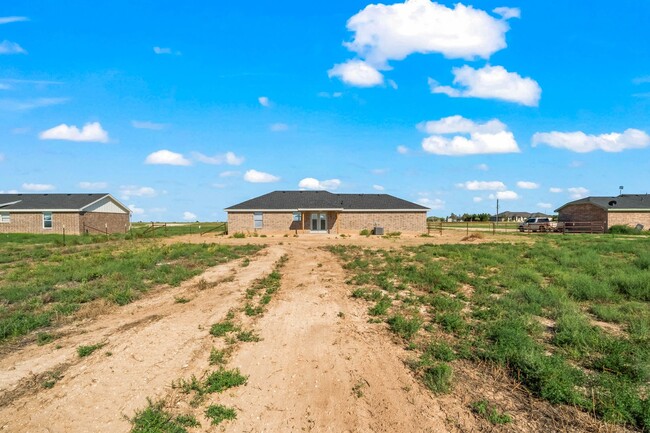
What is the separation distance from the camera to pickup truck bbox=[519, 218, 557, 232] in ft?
152

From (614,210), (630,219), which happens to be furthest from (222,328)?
(630,219)

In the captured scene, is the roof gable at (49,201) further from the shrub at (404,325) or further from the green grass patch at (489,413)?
the green grass patch at (489,413)

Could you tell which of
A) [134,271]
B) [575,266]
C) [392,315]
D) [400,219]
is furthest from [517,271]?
[400,219]

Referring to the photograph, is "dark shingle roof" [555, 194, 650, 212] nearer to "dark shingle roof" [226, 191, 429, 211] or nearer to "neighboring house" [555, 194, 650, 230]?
Result: "neighboring house" [555, 194, 650, 230]

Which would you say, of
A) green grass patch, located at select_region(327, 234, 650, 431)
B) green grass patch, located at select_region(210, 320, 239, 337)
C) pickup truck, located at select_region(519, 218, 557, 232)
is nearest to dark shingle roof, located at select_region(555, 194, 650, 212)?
pickup truck, located at select_region(519, 218, 557, 232)

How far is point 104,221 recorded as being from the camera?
45281mm

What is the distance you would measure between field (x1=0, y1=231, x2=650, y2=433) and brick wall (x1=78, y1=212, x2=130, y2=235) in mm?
32056

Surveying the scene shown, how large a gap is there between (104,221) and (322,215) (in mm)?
24970

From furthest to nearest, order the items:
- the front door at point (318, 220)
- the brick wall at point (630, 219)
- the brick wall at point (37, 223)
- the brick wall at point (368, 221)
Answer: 1. the brick wall at point (630, 219)
2. the brick wall at point (368, 221)
3. the front door at point (318, 220)
4. the brick wall at point (37, 223)

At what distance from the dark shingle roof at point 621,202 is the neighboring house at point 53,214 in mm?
57249

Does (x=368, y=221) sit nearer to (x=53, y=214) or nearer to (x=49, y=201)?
(x=53, y=214)

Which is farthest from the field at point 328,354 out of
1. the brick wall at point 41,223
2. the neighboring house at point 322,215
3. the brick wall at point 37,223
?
the brick wall at point 37,223

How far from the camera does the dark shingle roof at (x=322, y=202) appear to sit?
Answer: 41.9 metres

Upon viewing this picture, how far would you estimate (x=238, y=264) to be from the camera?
1778 centimetres
